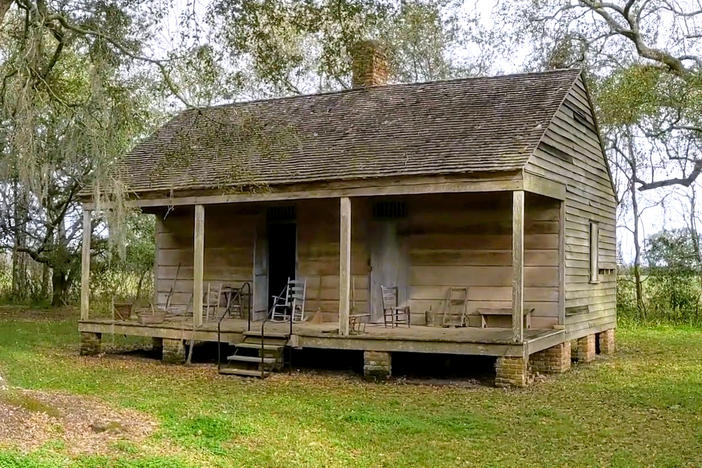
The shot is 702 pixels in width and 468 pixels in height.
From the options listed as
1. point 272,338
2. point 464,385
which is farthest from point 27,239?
point 464,385

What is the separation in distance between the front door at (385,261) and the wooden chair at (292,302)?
1389 millimetres

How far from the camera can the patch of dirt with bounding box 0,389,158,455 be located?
6598 mm

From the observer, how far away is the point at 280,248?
14.8 meters

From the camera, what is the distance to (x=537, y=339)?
436 inches

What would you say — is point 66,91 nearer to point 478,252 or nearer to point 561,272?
Result: point 478,252

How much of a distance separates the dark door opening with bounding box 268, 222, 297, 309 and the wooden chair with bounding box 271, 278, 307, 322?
467 millimetres

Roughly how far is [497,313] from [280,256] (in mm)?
4658

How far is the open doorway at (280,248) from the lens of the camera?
567 inches

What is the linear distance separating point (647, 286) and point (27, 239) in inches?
773

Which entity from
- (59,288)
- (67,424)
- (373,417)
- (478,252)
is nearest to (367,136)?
(478,252)

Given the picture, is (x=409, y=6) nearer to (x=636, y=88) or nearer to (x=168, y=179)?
(x=168, y=179)

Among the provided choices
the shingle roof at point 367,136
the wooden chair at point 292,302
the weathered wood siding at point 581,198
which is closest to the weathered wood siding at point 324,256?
the wooden chair at point 292,302

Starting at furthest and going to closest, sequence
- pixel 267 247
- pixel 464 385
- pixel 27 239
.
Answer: pixel 27 239
pixel 267 247
pixel 464 385

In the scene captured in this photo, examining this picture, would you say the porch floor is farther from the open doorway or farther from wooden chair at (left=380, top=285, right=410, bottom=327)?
the open doorway
